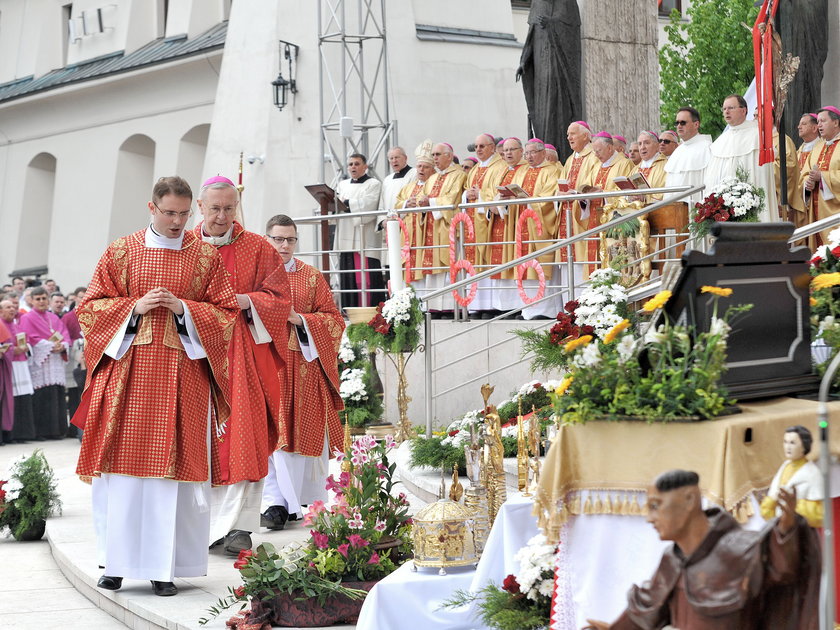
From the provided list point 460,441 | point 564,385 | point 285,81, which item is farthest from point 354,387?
point 285,81

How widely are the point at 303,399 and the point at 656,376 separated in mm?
4470

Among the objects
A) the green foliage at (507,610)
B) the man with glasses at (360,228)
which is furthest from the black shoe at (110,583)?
the man with glasses at (360,228)

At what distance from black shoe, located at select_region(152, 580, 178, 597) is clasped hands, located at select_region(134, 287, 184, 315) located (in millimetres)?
1422

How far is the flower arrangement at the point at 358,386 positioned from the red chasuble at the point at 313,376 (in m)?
2.64

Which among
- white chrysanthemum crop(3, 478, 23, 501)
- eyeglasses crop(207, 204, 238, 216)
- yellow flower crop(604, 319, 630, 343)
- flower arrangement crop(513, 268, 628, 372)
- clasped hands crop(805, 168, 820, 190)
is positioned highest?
clasped hands crop(805, 168, 820, 190)

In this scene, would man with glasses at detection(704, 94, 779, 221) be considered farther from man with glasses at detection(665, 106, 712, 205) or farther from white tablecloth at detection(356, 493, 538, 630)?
white tablecloth at detection(356, 493, 538, 630)

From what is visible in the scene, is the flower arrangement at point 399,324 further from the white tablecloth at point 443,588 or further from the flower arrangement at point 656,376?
the flower arrangement at point 656,376

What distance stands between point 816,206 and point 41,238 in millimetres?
22348

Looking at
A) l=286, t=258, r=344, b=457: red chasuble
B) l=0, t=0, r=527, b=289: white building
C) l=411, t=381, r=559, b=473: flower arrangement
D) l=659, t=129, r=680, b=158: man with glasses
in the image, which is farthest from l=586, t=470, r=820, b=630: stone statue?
l=0, t=0, r=527, b=289: white building

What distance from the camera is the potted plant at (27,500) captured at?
30.8 ft

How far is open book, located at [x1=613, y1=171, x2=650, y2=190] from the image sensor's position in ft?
37.2

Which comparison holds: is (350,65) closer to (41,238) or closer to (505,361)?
(505,361)

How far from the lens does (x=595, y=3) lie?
15.6 metres

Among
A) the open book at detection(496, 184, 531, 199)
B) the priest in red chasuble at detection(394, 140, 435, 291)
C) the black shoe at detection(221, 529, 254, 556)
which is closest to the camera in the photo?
the black shoe at detection(221, 529, 254, 556)
